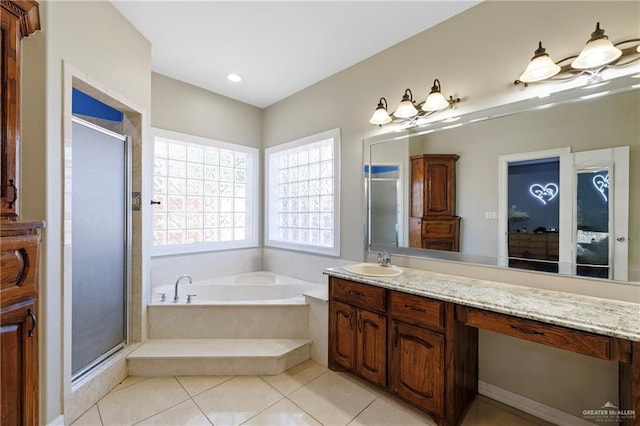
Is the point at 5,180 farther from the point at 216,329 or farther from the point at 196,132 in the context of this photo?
the point at 196,132

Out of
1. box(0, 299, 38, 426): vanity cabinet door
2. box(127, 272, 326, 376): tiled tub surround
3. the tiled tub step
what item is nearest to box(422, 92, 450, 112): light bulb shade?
box(127, 272, 326, 376): tiled tub surround

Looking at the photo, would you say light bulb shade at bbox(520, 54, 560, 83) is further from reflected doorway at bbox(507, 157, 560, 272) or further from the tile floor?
the tile floor

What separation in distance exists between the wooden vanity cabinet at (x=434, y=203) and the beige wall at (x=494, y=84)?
0.19m

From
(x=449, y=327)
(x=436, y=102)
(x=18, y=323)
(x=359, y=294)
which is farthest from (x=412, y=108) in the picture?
(x=18, y=323)

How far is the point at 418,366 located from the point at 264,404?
108 cm

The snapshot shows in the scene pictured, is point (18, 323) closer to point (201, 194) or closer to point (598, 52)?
point (201, 194)

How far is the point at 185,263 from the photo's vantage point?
3215 millimetres

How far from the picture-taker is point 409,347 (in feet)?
5.95

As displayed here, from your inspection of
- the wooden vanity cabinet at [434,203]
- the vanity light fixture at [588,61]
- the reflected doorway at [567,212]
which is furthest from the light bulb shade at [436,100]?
the reflected doorway at [567,212]

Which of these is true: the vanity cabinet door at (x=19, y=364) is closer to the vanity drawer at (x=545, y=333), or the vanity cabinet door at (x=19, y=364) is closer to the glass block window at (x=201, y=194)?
the glass block window at (x=201, y=194)

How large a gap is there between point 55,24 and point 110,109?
92 cm

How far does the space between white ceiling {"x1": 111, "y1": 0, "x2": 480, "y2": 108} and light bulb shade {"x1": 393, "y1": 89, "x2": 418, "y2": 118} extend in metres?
0.57

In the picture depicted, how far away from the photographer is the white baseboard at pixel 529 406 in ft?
5.50

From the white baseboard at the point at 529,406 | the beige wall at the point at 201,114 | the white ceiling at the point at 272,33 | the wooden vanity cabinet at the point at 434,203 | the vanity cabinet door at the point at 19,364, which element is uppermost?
the white ceiling at the point at 272,33
